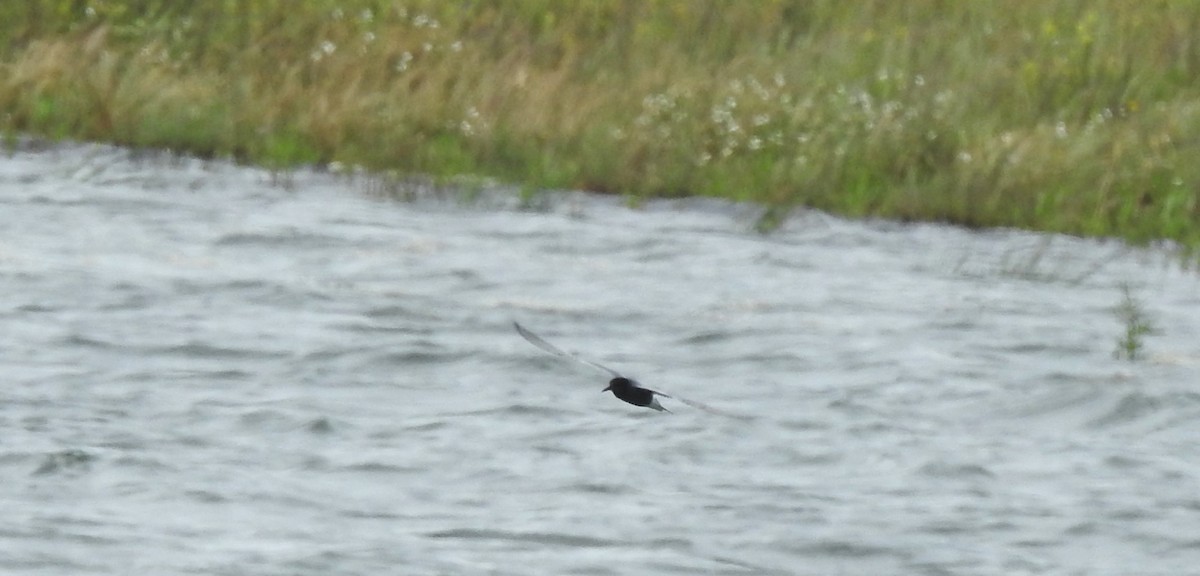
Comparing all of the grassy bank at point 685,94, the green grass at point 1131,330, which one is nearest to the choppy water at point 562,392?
the green grass at point 1131,330

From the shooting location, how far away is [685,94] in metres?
13.5

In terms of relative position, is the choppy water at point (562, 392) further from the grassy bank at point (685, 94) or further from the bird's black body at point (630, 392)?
the grassy bank at point (685, 94)

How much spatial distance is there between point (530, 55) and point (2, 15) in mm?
3202

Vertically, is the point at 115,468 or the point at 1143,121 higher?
the point at 1143,121

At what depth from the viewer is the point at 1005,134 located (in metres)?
12.8

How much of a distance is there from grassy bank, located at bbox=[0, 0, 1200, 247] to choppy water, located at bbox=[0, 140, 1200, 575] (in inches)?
19.5

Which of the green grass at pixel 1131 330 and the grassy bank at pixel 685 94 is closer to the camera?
the green grass at pixel 1131 330

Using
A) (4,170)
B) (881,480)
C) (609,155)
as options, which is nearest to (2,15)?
(4,170)

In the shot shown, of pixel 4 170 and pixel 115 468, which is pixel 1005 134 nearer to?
pixel 4 170

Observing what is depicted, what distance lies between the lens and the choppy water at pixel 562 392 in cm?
616

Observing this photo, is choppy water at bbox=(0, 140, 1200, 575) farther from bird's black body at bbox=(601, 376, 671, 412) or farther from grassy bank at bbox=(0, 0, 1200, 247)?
A: grassy bank at bbox=(0, 0, 1200, 247)

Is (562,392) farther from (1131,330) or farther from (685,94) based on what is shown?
(685,94)

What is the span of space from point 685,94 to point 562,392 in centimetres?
561

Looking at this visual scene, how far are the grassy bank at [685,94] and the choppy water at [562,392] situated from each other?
1.63 feet
